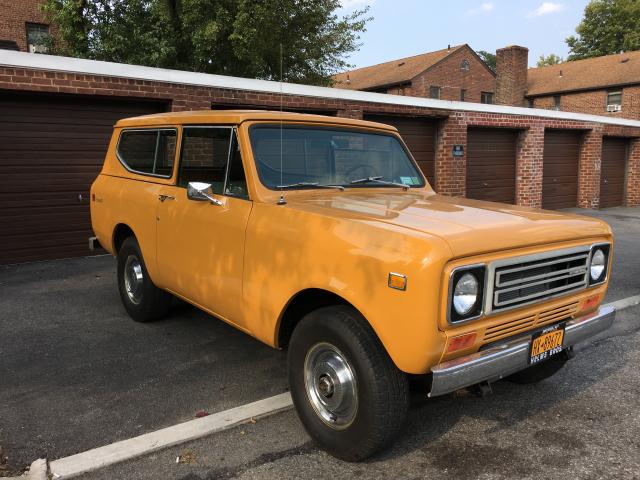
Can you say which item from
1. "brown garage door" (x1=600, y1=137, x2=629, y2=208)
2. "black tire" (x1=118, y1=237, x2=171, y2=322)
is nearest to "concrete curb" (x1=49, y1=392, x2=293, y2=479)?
"black tire" (x1=118, y1=237, x2=171, y2=322)

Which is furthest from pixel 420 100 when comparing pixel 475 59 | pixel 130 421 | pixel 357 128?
pixel 475 59

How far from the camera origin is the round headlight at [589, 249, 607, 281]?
3.26m

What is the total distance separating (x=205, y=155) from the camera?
401 cm

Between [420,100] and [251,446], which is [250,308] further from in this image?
[420,100]

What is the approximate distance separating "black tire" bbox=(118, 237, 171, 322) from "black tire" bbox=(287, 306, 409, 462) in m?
2.46

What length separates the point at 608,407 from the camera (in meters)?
3.54

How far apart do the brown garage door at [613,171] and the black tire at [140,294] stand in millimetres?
15886

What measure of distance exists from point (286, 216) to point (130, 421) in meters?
1.61

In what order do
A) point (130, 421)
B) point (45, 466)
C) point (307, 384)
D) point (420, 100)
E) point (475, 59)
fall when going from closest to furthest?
point (45, 466), point (307, 384), point (130, 421), point (420, 100), point (475, 59)

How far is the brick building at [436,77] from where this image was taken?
34.2 meters

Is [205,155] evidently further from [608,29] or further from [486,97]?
[608,29]

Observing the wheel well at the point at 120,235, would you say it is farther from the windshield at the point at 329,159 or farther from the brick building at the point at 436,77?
the brick building at the point at 436,77

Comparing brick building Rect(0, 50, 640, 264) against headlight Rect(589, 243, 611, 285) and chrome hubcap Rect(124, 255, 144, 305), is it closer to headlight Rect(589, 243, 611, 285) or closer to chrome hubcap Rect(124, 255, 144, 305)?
chrome hubcap Rect(124, 255, 144, 305)

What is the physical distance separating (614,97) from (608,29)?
19506mm
